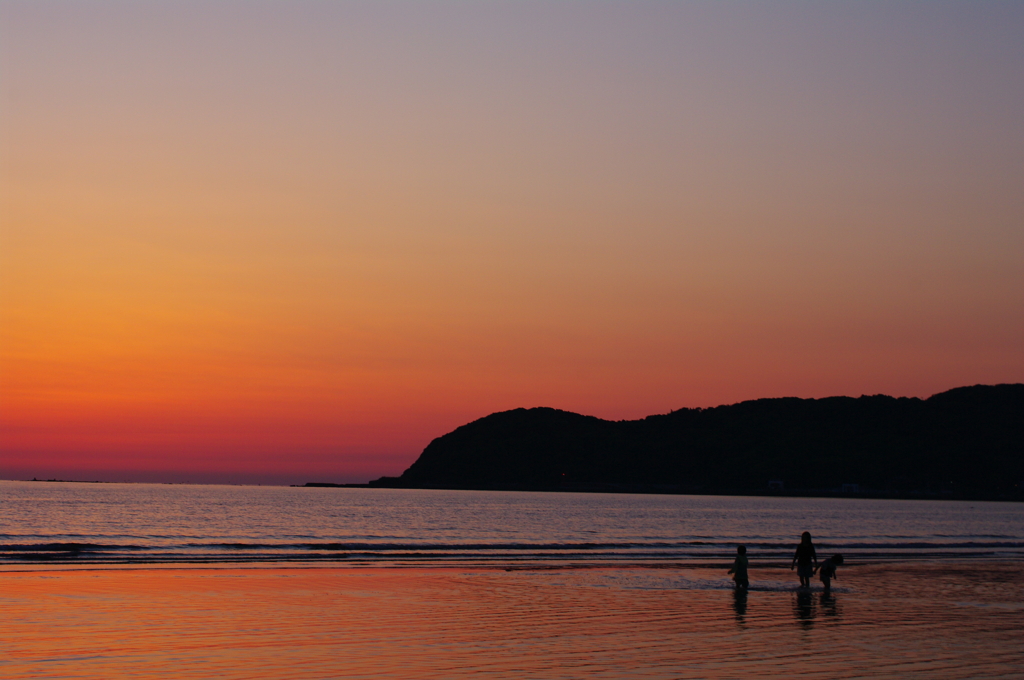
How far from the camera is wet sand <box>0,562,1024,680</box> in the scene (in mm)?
14789

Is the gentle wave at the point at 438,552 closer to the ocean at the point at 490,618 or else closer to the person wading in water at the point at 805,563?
the ocean at the point at 490,618

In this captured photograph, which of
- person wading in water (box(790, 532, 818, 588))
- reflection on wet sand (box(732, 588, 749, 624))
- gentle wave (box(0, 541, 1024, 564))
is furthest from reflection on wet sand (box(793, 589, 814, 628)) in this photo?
gentle wave (box(0, 541, 1024, 564))

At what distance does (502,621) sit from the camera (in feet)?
65.9

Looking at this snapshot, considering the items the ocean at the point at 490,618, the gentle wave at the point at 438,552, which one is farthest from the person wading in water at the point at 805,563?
the gentle wave at the point at 438,552

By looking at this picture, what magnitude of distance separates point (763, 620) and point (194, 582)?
16.4m

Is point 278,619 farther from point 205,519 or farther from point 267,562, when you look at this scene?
point 205,519

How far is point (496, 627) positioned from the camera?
1916 cm

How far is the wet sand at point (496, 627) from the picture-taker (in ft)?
48.5

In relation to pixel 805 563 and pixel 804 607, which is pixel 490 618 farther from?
pixel 805 563

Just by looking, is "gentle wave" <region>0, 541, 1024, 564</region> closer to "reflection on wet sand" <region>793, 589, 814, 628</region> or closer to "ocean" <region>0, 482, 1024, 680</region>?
"ocean" <region>0, 482, 1024, 680</region>

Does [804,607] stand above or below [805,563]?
below

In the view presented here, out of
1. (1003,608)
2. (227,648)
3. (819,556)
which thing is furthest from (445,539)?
(227,648)

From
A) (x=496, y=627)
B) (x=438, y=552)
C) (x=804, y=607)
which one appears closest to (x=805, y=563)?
(x=804, y=607)

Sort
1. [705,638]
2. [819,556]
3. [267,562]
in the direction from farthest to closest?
1. [819,556]
2. [267,562]
3. [705,638]
